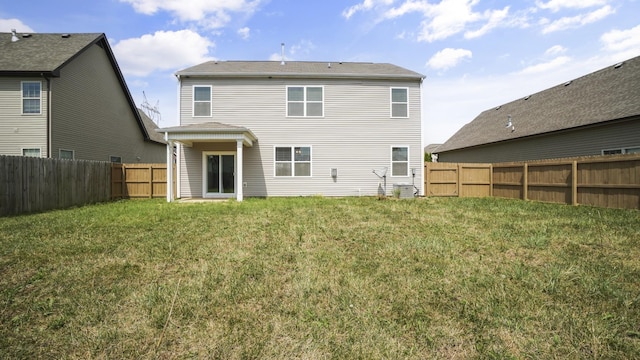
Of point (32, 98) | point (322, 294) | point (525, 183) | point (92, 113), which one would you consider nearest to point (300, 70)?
point (525, 183)

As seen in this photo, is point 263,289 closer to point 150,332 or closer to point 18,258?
point 150,332

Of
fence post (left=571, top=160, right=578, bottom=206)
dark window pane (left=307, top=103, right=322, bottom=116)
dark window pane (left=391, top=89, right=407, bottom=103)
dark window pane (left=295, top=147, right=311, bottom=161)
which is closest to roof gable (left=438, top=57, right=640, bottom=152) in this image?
fence post (left=571, top=160, right=578, bottom=206)

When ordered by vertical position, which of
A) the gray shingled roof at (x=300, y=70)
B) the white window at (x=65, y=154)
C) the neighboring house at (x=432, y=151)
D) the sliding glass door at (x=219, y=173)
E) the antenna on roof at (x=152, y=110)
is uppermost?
the antenna on roof at (x=152, y=110)

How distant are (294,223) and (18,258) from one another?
460cm

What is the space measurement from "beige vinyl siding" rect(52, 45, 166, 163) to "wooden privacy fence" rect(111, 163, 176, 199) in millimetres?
2695

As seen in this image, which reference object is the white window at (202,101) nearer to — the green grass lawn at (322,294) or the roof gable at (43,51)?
the roof gable at (43,51)

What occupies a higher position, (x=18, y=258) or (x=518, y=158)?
(x=518, y=158)

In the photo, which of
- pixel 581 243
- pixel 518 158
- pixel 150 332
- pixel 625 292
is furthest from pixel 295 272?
pixel 518 158

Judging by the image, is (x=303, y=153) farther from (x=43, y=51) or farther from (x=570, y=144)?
(x=43, y=51)

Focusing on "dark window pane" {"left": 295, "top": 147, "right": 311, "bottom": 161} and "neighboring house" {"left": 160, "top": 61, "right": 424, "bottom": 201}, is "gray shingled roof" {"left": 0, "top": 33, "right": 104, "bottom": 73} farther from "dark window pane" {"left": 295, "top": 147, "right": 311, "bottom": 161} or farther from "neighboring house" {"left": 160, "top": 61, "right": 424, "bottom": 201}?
"dark window pane" {"left": 295, "top": 147, "right": 311, "bottom": 161}

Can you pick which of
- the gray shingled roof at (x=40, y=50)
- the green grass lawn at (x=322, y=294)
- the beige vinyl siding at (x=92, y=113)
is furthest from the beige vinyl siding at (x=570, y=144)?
the gray shingled roof at (x=40, y=50)

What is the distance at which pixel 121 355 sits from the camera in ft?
7.25

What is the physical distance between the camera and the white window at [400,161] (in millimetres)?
13930

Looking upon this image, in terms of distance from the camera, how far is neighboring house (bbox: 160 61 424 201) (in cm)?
1344
